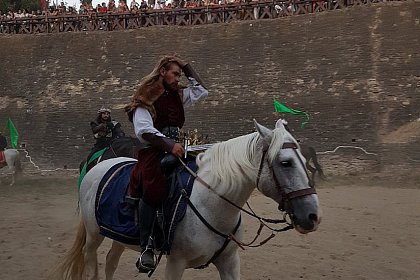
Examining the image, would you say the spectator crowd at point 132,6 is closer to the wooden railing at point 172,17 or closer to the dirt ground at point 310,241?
the wooden railing at point 172,17

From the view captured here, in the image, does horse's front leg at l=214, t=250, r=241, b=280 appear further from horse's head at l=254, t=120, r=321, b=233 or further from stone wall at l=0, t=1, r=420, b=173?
stone wall at l=0, t=1, r=420, b=173

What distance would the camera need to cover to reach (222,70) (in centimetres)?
1995

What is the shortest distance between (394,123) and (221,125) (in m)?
5.80

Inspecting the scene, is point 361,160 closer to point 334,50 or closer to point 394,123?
point 394,123

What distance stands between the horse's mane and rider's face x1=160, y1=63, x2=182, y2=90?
592mm

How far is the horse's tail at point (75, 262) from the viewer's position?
5.29 meters

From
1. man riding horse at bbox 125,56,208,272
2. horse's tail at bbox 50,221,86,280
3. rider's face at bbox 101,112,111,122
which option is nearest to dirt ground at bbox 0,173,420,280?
horse's tail at bbox 50,221,86,280

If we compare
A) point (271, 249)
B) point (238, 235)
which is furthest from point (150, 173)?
point (271, 249)

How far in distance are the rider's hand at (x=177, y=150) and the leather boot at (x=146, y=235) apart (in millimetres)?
454

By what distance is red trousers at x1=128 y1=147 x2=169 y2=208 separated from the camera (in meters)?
3.93

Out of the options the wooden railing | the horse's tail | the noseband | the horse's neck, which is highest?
the wooden railing

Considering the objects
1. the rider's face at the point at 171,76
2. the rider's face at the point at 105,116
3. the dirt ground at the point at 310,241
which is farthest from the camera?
the rider's face at the point at 105,116

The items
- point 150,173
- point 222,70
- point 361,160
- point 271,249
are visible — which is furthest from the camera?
point 222,70

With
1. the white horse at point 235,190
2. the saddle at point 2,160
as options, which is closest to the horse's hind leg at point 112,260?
the white horse at point 235,190
